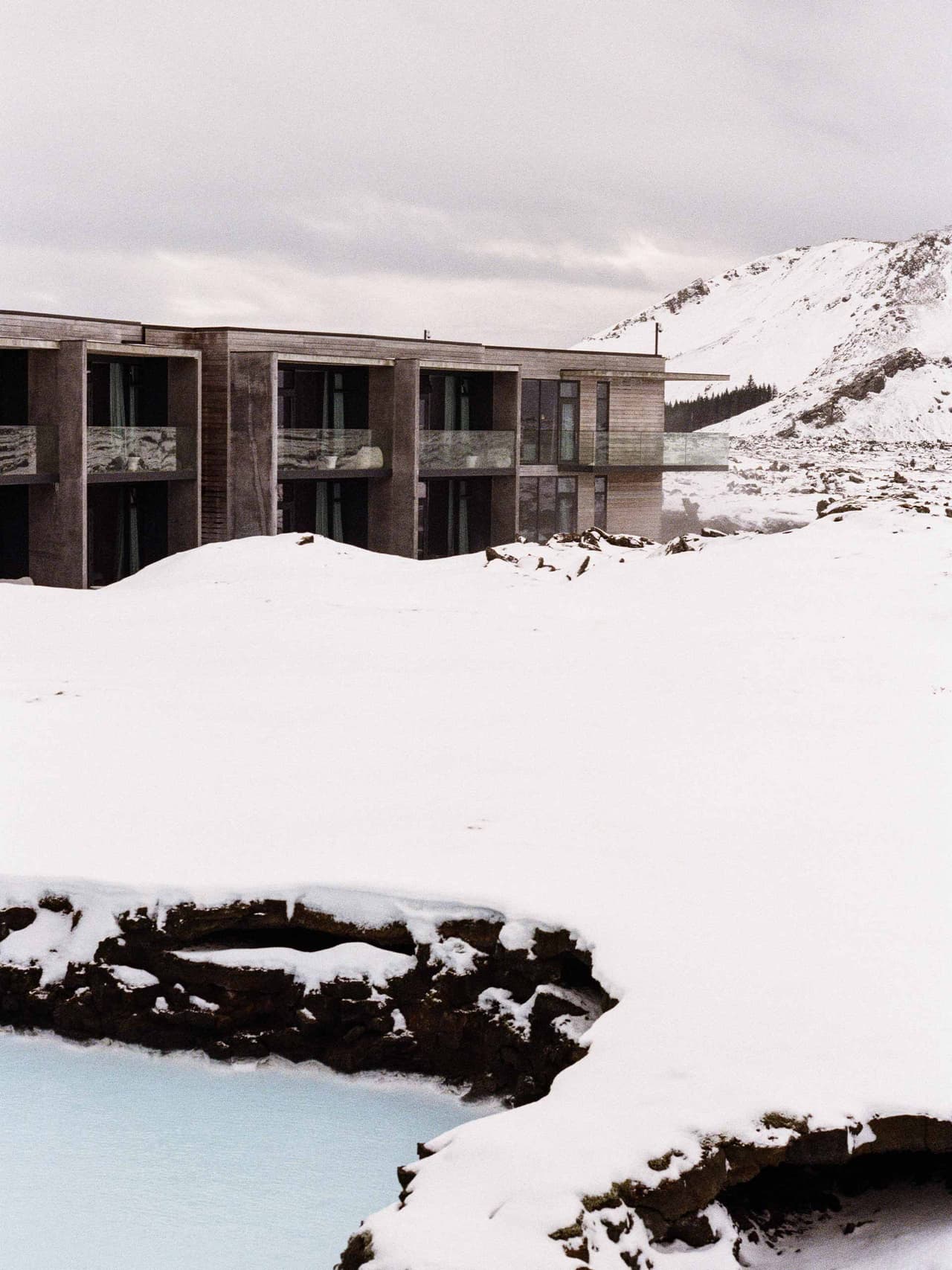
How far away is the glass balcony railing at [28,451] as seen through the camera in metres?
24.0

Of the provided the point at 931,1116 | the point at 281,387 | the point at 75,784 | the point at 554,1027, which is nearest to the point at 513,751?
the point at 75,784

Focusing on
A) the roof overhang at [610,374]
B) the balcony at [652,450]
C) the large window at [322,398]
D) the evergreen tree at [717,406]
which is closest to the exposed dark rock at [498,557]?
the large window at [322,398]

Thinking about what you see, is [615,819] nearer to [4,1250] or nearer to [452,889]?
[452,889]

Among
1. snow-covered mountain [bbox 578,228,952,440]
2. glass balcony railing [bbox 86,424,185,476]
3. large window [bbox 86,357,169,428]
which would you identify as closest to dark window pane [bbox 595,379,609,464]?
large window [bbox 86,357,169,428]

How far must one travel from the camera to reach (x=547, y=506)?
116 ft

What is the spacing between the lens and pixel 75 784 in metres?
12.7

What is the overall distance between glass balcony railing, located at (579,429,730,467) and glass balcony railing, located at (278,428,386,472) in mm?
6415

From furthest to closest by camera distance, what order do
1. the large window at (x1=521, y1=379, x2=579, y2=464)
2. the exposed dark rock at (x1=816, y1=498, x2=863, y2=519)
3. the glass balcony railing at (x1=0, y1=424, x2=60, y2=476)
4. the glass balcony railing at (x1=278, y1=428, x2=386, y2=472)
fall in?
the large window at (x1=521, y1=379, x2=579, y2=464)
the exposed dark rock at (x1=816, y1=498, x2=863, y2=519)
the glass balcony railing at (x1=278, y1=428, x2=386, y2=472)
the glass balcony railing at (x1=0, y1=424, x2=60, y2=476)

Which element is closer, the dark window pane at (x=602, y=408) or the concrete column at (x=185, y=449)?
the concrete column at (x=185, y=449)

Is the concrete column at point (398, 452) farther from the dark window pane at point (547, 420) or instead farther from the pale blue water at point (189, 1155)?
the pale blue water at point (189, 1155)

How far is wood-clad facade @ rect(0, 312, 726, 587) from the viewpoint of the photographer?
25.3m

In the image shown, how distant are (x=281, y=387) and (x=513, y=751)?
18006mm

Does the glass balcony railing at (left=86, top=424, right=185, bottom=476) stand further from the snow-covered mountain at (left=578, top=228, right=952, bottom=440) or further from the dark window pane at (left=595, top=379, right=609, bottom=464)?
the snow-covered mountain at (left=578, top=228, right=952, bottom=440)

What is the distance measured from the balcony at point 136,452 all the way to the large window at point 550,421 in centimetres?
953
